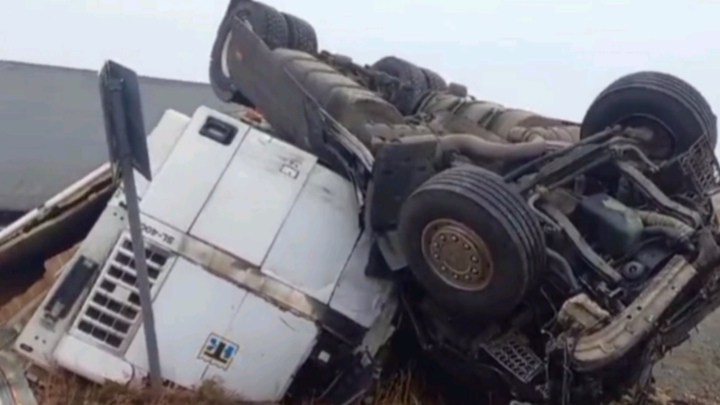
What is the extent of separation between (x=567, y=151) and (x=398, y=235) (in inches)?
33.1

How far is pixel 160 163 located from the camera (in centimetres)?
454

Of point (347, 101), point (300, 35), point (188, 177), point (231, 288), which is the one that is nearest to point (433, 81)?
point (300, 35)

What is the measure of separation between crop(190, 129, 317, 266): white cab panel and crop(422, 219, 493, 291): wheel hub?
35.1 inches

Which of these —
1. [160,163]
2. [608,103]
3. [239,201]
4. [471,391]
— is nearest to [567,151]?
[608,103]

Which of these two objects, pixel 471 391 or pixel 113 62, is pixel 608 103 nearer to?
pixel 471 391

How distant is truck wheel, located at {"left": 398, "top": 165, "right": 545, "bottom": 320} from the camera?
3.53 m

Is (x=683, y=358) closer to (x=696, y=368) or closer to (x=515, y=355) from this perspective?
(x=696, y=368)

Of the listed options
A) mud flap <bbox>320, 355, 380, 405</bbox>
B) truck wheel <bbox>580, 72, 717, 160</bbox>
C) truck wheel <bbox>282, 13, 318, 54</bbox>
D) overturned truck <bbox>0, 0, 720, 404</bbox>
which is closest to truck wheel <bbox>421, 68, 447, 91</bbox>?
truck wheel <bbox>282, 13, 318, 54</bbox>

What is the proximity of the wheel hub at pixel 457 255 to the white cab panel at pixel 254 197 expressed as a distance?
0.89 m

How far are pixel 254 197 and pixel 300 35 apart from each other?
2.04 metres

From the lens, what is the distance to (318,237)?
14.4 feet

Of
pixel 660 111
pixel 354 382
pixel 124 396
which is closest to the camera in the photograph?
pixel 124 396

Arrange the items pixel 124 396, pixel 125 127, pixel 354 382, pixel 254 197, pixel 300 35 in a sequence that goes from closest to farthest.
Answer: pixel 125 127 → pixel 124 396 → pixel 354 382 → pixel 254 197 → pixel 300 35

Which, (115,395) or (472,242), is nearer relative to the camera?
(472,242)
